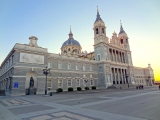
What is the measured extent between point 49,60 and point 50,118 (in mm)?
26951

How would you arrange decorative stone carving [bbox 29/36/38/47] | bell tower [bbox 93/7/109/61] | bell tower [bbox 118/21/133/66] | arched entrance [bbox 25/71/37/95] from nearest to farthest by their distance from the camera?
arched entrance [bbox 25/71/37/95] → decorative stone carving [bbox 29/36/38/47] → bell tower [bbox 93/7/109/61] → bell tower [bbox 118/21/133/66]

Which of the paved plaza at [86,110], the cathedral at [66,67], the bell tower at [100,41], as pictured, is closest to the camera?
the paved plaza at [86,110]

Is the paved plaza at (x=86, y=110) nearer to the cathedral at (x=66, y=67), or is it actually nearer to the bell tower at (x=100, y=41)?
the cathedral at (x=66, y=67)

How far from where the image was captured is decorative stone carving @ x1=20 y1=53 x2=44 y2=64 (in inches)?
1021

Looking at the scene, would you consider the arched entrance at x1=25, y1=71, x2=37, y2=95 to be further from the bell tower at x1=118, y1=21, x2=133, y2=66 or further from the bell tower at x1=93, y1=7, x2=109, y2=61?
the bell tower at x1=118, y1=21, x2=133, y2=66

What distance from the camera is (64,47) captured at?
65.3 metres

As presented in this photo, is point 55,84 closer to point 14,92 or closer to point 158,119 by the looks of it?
point 14,92

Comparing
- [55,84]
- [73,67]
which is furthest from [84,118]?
[73,67]

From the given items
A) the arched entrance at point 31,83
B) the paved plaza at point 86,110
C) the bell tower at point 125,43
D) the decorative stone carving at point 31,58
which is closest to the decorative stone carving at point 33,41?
the decorative stone carving at point 31,58

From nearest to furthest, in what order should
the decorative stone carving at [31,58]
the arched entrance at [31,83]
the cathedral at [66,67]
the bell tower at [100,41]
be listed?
1. the cathedral at [66,67]
2. the arched entrance at [31,83]
3. the decorative stone carving at [31,58]
4. the bell tower at [100,41]

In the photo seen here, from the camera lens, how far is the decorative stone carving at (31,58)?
25.9 meters

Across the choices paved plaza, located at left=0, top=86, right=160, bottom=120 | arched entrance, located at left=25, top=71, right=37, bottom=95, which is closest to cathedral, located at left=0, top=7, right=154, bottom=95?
arched entrance, located at left=25, top=71, right=37, bottom=95

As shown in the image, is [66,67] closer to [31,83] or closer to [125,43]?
[31,83]

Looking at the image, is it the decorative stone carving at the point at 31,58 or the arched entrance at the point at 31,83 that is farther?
the decorative stone carving at the point at 31,58
